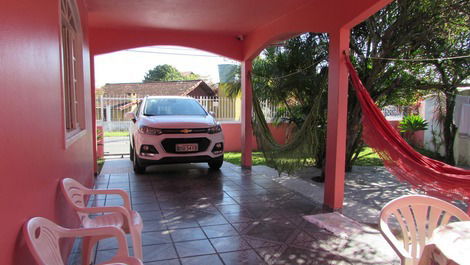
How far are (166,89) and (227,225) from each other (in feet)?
70.7

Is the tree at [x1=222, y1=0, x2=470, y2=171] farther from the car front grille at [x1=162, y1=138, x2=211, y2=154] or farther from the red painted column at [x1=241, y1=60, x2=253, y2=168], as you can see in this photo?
the car front grille at [x1=162, y1=138, x2=211, y2=154]

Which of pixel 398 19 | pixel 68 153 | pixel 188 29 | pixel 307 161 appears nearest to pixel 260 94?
pixel 188 29

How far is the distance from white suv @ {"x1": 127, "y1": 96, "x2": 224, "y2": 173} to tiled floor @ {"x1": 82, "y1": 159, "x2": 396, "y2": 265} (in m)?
0.39

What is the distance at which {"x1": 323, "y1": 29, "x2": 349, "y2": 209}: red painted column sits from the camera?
4.03m

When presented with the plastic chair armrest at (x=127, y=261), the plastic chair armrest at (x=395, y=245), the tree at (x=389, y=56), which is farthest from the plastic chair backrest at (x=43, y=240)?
the tree at (x=389, y=56)

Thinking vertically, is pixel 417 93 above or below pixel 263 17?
below

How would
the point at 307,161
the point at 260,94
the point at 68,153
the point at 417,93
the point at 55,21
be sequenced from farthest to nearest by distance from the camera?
the point at 260,94 → the point at 417,93 → the point at 307,161 → the point at 68,153 → the point at 55,21

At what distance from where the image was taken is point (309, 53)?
6.03 metres

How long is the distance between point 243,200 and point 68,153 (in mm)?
2437

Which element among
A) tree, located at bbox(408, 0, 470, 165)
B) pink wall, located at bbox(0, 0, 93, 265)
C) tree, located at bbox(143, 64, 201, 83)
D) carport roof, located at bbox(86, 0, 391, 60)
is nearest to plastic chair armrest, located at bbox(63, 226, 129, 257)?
pink wall, located at bbox(0, 0, 93, 265)

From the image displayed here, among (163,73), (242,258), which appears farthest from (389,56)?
(163,73)

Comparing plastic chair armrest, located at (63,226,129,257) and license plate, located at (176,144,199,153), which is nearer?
plastic chair armrest, located at (63,226,129,257)

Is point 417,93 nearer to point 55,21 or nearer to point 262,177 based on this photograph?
point 262,177

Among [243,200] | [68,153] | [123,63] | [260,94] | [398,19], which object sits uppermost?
[123,63]
